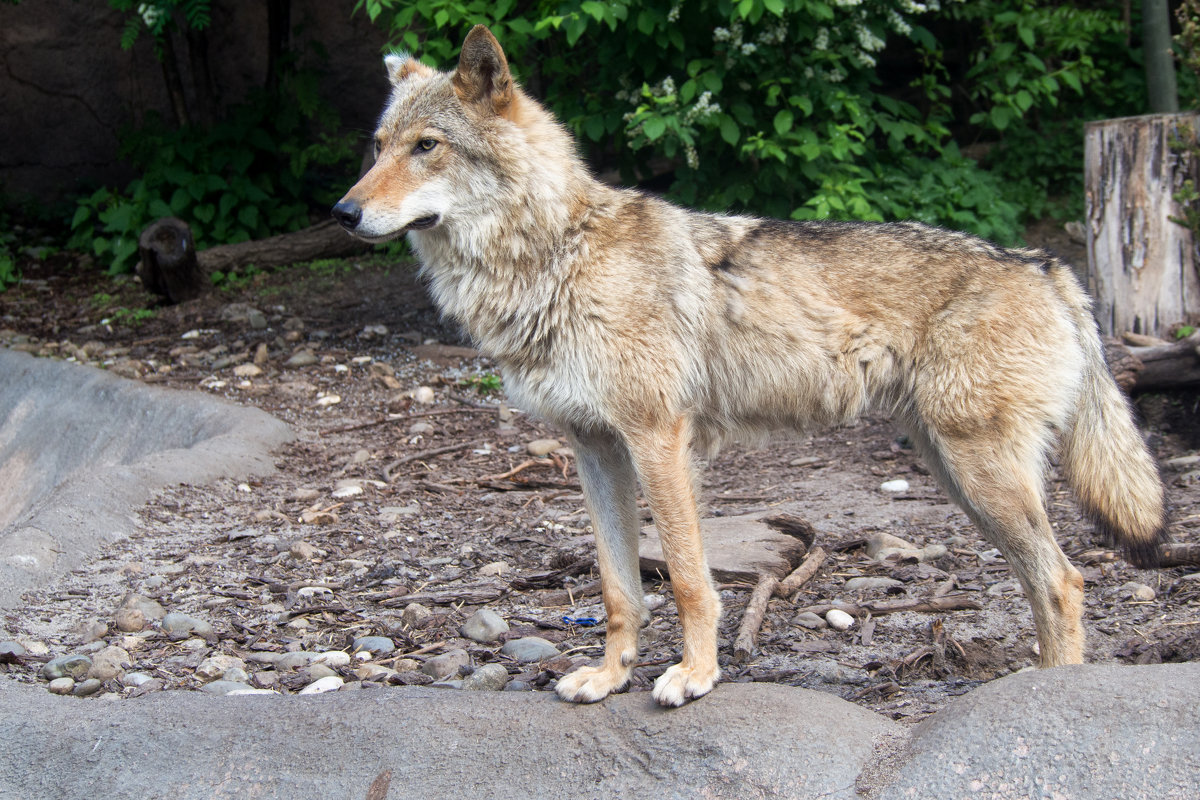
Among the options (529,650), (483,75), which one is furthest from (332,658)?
(483,75)

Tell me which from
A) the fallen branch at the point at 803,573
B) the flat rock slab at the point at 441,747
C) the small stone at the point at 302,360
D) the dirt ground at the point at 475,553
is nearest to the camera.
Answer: the flat rock slab at the point at 441,747

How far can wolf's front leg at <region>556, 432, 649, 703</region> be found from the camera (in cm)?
329

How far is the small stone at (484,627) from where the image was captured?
A: 405cm

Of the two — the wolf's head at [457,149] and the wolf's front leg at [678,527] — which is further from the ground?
the wolf's head at [457,149]

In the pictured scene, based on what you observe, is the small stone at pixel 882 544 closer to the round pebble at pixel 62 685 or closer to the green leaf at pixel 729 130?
the green leaf at pixel 729 130

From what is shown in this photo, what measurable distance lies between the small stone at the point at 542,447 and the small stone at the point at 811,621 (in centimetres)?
267

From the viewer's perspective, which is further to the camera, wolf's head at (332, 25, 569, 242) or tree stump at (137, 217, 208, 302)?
tree stump at (137, 217, 208, 302)

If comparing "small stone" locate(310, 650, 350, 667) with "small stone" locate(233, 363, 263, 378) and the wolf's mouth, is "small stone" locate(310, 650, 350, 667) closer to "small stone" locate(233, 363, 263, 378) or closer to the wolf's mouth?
the wolf's mouth

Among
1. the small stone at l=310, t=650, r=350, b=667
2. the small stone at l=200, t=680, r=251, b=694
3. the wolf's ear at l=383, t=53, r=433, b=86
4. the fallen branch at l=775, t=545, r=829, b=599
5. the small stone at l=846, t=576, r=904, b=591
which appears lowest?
the small stone at l=846, t=576, r=904, b=591

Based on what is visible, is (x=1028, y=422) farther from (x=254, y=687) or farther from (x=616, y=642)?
(x=254, y=687)

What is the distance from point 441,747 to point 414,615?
1.52 m

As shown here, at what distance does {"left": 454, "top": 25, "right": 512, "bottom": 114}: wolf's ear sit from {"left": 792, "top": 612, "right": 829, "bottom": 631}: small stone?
7.43ft

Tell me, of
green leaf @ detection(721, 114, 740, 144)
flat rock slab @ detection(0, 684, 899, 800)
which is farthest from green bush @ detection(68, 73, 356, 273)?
flat rock slab @ detection(0, 684, 899, 800)

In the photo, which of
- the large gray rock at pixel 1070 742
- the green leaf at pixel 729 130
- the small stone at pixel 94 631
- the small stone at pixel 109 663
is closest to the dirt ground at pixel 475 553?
the small stone at pixel 94 631
